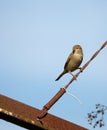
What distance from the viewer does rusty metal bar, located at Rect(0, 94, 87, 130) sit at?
8.77 ft

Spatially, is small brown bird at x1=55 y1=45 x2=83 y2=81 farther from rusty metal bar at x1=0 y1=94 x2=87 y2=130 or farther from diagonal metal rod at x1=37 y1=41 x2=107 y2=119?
rusty metal bar at x1=0 y1=94 x2=87 y2=130

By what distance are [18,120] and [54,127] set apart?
0.39 m

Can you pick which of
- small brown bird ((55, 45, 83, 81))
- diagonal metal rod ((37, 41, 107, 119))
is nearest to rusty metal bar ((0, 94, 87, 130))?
diagonal metal rod ((37, 41, 107, 119))

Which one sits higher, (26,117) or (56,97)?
(56,97)

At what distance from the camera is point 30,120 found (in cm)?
275

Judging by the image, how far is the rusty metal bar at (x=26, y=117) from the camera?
2674 mm

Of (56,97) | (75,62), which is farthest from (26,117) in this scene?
(75,62)

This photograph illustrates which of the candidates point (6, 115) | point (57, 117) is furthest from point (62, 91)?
point (6, 115)

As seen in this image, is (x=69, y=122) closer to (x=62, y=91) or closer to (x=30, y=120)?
(x=62, y=91)

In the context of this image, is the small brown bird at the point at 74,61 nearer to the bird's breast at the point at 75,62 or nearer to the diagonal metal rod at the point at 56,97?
the bird's breast at the point at 75,62

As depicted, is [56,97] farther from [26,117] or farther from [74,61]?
[74,61]

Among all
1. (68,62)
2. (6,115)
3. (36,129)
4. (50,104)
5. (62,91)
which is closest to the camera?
(6,115)

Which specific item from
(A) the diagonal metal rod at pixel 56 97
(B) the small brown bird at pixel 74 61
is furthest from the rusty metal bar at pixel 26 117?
(B) the small brown bird at pixel 74 61

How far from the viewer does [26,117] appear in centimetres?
277
